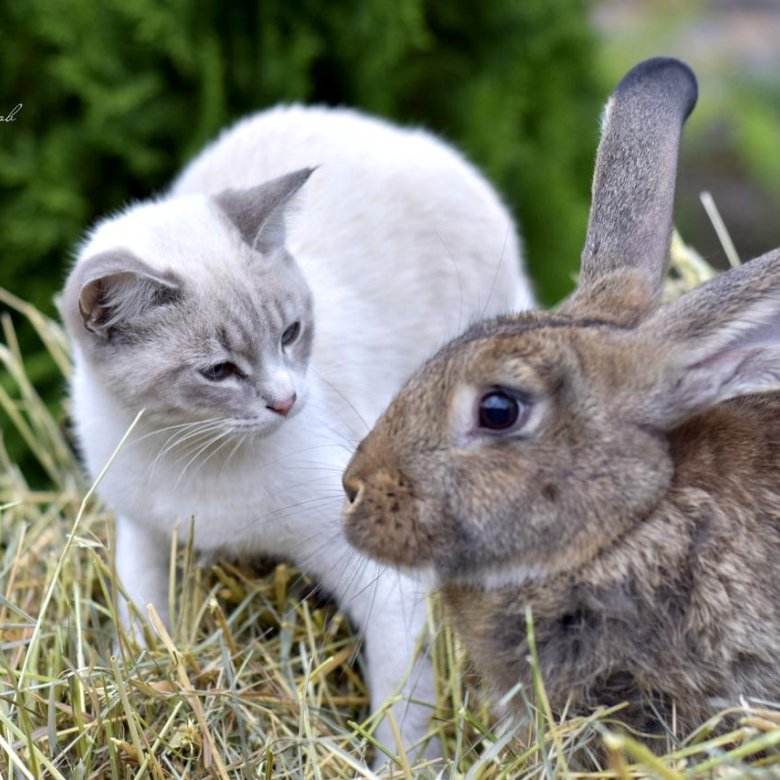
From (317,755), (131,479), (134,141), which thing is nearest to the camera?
(317,755)

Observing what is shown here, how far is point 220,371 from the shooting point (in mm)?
3025

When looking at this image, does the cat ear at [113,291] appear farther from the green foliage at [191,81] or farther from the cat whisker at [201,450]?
the green foliage at [191,81]

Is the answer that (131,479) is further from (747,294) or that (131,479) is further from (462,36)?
(462,36)

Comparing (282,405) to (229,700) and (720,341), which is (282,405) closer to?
(229,700)

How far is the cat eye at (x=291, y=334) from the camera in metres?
3.20

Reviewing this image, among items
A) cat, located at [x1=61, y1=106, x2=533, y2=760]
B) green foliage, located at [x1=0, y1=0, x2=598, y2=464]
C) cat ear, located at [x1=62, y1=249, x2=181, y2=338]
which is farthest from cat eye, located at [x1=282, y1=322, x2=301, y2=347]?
green foliage, located at [x1=0, y1=0, x2=598, y2=464]

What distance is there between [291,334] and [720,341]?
1252 mm

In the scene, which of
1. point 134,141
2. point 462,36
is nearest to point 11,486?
point 134,141

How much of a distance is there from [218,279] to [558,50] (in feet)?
9.98

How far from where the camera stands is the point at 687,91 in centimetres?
294

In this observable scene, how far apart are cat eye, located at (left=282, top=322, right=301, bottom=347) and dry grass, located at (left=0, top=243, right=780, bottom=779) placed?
1.81 ft

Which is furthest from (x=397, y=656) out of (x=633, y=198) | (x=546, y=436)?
(x=633, y=198)

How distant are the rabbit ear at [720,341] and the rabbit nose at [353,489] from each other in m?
0.57

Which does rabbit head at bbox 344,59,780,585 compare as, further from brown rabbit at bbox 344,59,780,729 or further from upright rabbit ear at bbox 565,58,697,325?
upright rabbit ear at bbox 565,58,697,325
